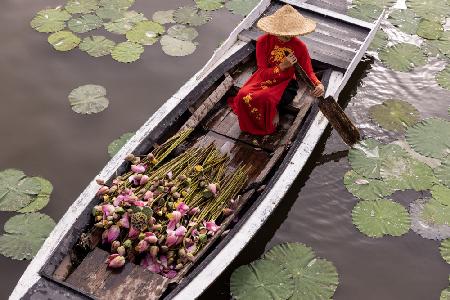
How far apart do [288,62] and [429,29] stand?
12.5 feet

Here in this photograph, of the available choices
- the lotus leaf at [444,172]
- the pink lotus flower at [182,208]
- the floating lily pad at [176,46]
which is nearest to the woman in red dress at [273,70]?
the pink lotus flower at [182,208]

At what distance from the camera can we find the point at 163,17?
7.86 meters

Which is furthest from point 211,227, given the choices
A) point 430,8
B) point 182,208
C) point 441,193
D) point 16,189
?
point 430,8

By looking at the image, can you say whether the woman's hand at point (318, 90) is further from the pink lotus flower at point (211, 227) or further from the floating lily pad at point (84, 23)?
the floating lily pad at point (84, 23)

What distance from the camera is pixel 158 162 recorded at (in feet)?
15.7

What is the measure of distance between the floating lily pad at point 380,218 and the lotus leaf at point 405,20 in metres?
3.47

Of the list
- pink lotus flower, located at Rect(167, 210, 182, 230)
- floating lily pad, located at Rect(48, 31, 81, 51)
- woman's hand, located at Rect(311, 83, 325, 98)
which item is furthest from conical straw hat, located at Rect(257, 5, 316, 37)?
floating lily pad, located at Rect(48, 31, 81, 51)

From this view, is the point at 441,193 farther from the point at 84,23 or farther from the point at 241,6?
the point at 84,23

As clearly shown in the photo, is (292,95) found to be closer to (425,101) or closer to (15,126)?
(425,101)

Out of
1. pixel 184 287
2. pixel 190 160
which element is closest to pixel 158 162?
pixel 190 160

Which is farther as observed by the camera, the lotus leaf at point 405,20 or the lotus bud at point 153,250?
the lotus leaf at point 405,20

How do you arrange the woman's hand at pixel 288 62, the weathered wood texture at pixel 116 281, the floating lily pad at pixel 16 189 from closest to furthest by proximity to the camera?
the weathered wood texture at pixel 116 281 → the woman's hand at pixel 288 62 → the floating lily pad at pixel 16 189

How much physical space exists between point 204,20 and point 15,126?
126 inches

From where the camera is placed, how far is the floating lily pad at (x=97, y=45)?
7.23 m
